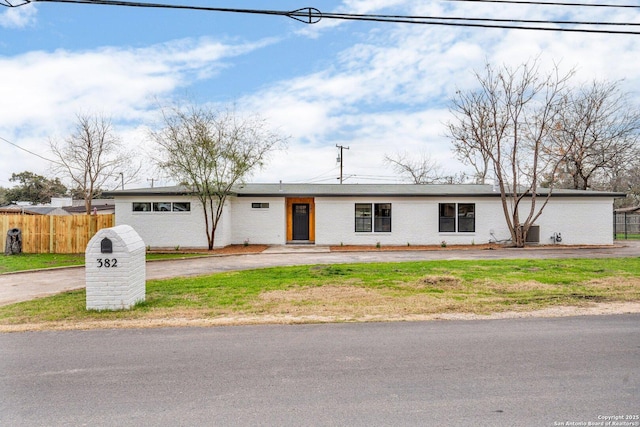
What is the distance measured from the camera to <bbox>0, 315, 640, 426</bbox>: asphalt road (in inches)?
137

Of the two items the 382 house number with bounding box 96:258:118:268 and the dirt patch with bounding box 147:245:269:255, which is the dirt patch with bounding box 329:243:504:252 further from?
the 382 house number with bounding box 96:258:118:268

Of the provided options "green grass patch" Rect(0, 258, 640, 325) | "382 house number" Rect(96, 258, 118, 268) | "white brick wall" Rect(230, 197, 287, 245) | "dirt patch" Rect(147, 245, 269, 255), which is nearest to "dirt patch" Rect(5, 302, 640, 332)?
"green grass patch" Rect(0, 258, 640, 325)

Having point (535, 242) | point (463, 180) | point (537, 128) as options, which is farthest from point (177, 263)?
point (463, 180)

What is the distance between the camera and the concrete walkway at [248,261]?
33.7 ft

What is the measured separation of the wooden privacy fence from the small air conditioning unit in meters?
21.0

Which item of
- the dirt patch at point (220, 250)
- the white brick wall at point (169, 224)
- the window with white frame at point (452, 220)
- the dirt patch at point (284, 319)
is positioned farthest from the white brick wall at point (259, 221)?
the dirt patch at point (284, 319)

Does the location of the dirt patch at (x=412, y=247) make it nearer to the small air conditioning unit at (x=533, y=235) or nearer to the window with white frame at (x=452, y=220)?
the window with white frame at (x=452, y=220)

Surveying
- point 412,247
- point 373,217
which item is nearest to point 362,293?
point 412,247

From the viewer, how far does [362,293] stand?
8695 mm

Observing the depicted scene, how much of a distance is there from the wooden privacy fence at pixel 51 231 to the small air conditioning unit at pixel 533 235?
2096 centimetres

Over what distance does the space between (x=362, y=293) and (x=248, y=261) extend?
24.7 feet

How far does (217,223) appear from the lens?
19578mm

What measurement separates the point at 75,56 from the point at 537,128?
2087 cm

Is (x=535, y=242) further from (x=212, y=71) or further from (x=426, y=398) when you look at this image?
(x=426, y=398)
